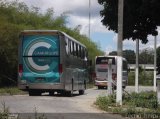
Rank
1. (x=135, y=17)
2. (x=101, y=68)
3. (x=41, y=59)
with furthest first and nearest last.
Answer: (x=101, y=68)
(x=41, y=59)
(x=135, y=17)

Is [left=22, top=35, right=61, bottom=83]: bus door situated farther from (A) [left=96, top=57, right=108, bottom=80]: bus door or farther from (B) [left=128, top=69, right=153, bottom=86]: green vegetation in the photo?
(B) [left=128, top=69, right=153, bottom=86]: green vegetation

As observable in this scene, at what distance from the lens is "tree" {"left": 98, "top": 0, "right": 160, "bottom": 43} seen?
1006 inches

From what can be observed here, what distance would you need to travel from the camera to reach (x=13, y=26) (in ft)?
137

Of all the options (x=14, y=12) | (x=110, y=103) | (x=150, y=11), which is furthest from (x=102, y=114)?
(x=14, y=12)

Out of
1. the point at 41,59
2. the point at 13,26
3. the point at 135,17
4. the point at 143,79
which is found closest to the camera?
the point at 135,17

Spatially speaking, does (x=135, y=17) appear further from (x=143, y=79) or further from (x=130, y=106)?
(x=143, y=79)

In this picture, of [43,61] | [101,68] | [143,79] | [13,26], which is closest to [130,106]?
[43,61]

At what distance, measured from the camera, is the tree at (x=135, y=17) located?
2555 cm

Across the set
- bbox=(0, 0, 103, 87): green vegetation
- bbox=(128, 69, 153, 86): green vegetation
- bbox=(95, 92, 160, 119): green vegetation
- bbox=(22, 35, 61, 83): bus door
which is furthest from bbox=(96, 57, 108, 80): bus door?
bbox=(95, 92, 160, 119): green vegetation

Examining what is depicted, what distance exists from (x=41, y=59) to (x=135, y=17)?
5.46 meters

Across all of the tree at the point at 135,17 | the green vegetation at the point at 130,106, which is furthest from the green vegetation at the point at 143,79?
the green vegetation at the point at 130,106

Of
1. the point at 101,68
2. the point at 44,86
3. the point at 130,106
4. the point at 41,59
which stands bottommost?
the point at 130,106

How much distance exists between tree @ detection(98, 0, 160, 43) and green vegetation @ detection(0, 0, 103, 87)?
41.1ft

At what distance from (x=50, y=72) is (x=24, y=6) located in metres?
26.1
